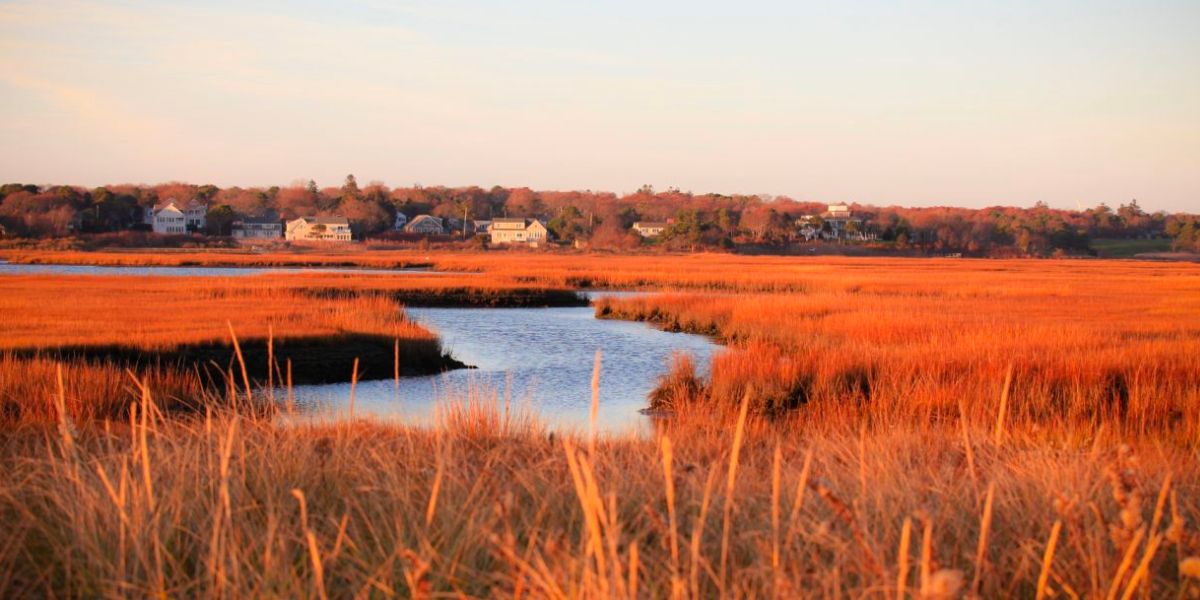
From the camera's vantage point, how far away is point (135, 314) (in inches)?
994

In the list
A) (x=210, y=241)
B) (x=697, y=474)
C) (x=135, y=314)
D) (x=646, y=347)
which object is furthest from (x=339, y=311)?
(x=210, y=241)

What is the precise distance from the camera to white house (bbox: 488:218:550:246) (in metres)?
137

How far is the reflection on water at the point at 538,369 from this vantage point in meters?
15.1

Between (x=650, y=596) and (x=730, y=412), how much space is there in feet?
33.4

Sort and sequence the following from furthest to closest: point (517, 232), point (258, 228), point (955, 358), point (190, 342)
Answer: point (258, 228)
point (517, 232)
point (190, 342)
point (955, 358)

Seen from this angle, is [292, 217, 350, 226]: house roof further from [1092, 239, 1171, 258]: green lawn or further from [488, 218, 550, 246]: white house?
[1092, 239, 1171, 258]: green lawn

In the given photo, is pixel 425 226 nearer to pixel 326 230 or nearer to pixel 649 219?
pixel 326 230

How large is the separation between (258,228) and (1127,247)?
123 meters

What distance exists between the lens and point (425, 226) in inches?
5797

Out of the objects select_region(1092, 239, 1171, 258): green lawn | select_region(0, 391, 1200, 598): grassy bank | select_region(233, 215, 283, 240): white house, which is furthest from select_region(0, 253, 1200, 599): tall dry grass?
select_region(233, 215, 283, 240): white house

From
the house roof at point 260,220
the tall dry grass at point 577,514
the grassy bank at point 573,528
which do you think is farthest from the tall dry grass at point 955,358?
the house roof at point 260,220

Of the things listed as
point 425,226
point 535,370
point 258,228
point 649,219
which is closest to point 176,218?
point 258,228

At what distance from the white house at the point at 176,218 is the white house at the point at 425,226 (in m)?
28.7

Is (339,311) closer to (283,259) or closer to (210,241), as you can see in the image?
(283,259)
